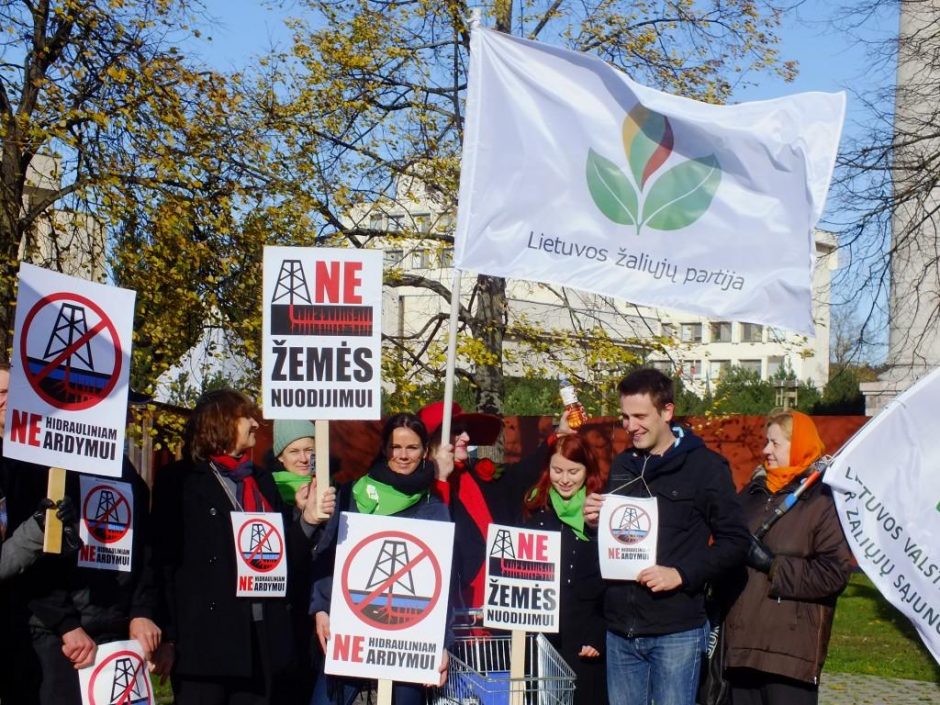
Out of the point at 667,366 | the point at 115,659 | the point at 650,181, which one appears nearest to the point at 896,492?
the point at 650,181

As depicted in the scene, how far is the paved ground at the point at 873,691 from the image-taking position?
1062 cm

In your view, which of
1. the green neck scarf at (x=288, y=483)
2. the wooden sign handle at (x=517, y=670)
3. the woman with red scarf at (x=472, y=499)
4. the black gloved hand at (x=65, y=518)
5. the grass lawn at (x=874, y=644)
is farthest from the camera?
the grass lawn at (x=874, y=644)

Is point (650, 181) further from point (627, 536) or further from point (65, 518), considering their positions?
point (65, 518)

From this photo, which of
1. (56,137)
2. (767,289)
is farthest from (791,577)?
(56,137)

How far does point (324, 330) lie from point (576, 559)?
1.86 m

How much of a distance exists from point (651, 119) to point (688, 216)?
1.81 ft

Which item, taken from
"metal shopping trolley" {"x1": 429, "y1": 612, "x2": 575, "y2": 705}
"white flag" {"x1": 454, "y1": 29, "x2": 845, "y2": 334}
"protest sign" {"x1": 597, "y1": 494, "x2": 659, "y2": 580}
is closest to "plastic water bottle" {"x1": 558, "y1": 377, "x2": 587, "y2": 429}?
"white flag" {"x1": 454, "y1": 29, "x2": 845, "y2": 334}

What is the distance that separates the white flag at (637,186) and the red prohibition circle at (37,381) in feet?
5.71

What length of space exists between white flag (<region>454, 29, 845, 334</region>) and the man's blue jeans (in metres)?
1.67

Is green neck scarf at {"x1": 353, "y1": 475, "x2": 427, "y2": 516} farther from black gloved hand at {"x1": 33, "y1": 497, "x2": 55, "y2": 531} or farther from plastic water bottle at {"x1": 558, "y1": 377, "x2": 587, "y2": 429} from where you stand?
plastic water bottle at {"x1": 558, "y1": 377, "x2": 587, "y2": 429}

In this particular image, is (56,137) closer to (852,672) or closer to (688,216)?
(688,216)

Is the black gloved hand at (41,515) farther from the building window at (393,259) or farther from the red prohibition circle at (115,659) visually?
the building window at (393,259)

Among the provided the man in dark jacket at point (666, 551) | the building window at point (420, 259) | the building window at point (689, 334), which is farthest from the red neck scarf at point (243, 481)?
the building window at point (689, 334)

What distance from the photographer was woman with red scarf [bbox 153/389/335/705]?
5812mm
